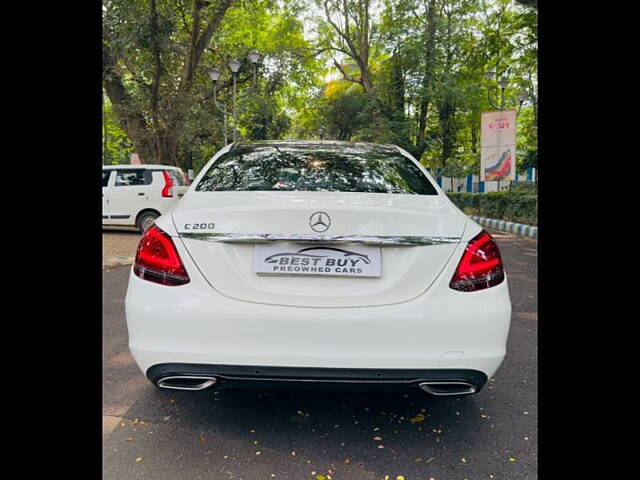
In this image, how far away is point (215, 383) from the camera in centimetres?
188

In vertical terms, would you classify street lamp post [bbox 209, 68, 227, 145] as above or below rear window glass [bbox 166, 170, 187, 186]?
above

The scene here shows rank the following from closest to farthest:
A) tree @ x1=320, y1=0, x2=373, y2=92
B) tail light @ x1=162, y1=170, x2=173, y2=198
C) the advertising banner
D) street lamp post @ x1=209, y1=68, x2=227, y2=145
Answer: tail light @ x1=162, y1=170, x2=173, y2=198
the advertising banner
street lamp post @ x1=209, y1=68, x2=227, y2=145
tree @ x1=320, y1=0, x2=373, y2=92

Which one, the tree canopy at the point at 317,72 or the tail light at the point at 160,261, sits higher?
the tree canopy at the point at 317,72

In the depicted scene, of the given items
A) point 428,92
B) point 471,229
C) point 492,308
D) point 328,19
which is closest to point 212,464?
point 492,308

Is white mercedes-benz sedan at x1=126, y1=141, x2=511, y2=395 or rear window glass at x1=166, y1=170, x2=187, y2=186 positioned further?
rear window glass at x1=166, y1=170, x2=187, y2=186

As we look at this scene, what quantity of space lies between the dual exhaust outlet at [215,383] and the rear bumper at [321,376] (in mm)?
12

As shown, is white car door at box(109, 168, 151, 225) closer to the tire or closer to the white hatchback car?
the white hatchback car

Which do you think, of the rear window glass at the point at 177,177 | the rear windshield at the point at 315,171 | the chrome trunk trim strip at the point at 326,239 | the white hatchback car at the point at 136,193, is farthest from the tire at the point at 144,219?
the chrome trunk trim strip at the point at 326,239

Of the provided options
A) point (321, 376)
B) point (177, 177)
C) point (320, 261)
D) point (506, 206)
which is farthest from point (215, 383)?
point (506, 206)

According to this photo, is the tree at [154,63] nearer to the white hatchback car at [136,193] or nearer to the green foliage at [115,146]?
the white hatchback car at [136,193]

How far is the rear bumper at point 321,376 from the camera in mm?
1828

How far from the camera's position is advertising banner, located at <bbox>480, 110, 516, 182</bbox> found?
45.9ft

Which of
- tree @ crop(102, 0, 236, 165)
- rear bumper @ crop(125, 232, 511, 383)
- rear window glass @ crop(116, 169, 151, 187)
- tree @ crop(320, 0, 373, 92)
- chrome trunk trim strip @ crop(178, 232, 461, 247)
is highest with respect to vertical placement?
tree @ crop(320, 0, 373, 92)

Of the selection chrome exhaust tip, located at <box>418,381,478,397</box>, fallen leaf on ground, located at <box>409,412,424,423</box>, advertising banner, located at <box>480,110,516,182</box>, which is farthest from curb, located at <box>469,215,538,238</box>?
chrome exhaust tip, located at <box>418,381,478,397</box>
